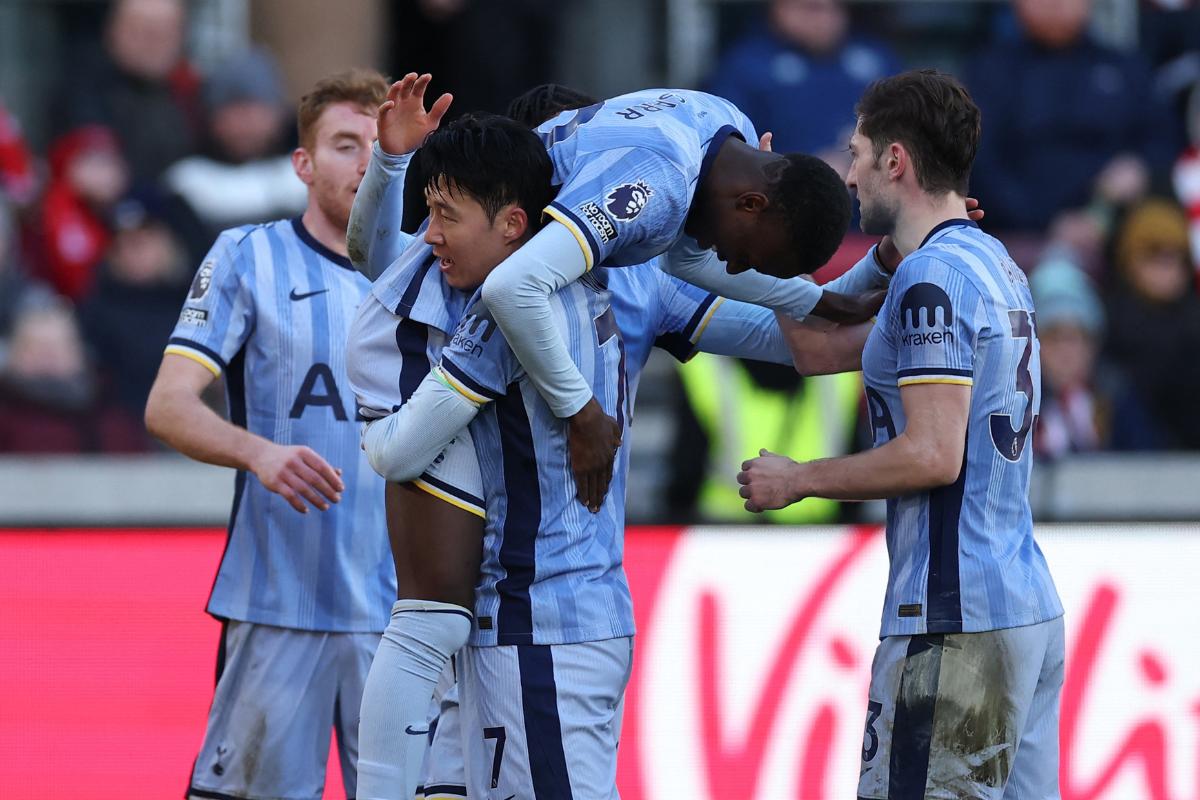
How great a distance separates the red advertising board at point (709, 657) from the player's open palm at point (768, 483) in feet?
6.56

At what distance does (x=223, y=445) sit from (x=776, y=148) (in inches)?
172

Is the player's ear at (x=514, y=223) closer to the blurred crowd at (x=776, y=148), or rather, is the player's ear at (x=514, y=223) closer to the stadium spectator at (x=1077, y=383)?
the blurred crowd at (x=776, y=148)

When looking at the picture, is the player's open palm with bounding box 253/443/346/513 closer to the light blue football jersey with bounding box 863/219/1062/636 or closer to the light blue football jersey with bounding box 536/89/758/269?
the light blue football jersey with bounding box 536/89/758/269

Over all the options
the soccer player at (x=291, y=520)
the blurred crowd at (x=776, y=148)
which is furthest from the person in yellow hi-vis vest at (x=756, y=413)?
the soccer player at (x=291, y=520)

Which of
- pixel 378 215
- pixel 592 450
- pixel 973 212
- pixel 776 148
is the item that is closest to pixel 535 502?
pixel 592 450

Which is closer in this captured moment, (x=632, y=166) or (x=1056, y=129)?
(x=632, y=166)

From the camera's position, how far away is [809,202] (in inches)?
136

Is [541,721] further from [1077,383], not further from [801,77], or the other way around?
[801,77]

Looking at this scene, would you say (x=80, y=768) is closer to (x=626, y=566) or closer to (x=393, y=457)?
(x=626, y=566)

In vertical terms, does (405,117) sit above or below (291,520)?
above

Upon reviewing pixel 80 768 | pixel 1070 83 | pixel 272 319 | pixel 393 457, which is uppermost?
pixel 1070 83

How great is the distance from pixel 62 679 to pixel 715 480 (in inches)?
107

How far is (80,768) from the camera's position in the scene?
5.54m

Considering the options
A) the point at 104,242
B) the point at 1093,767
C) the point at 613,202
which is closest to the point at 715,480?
the point at 1093,767
